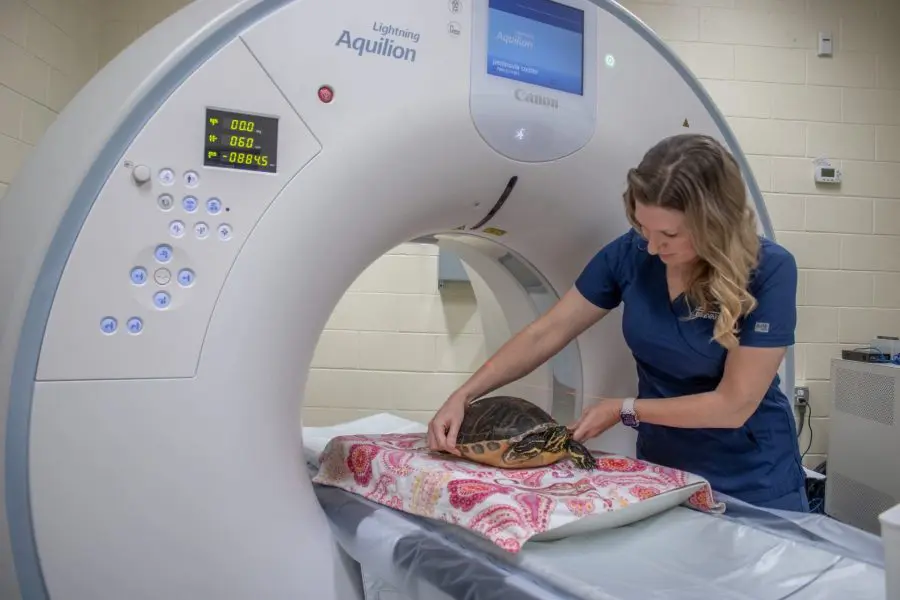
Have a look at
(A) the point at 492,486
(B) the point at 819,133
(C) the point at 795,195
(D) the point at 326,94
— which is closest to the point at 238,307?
(D) the point at 326,94

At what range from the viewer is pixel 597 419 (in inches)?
48.1

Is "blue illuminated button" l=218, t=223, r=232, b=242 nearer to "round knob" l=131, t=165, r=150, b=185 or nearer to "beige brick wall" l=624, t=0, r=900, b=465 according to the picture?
"round knob" l=131, t=165, r=150, b=185

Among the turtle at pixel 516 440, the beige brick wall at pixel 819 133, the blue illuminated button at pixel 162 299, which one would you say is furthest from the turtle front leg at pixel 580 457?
the beige brick wall at pixel 819 133

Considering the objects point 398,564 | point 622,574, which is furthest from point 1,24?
point 622,574

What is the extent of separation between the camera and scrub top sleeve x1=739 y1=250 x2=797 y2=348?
1.12 metres

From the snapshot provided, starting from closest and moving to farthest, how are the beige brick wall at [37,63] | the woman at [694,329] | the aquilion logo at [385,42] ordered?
the aquilion logo at [385,42] < the woman at [694,329] < the beige brick wall at [37,63]

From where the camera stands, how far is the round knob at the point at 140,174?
871 millimetres

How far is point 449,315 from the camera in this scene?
2.57m

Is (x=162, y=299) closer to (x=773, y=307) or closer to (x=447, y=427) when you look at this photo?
(x=447, y=427)

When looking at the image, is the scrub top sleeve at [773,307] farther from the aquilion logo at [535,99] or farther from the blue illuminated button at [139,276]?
the blue illuminated button at [139,276]

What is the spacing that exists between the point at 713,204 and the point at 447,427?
57 centimetres

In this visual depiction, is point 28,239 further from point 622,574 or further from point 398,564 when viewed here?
point 622,574

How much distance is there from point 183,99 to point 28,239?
0.26 m

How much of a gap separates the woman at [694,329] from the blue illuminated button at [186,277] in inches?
19.2
